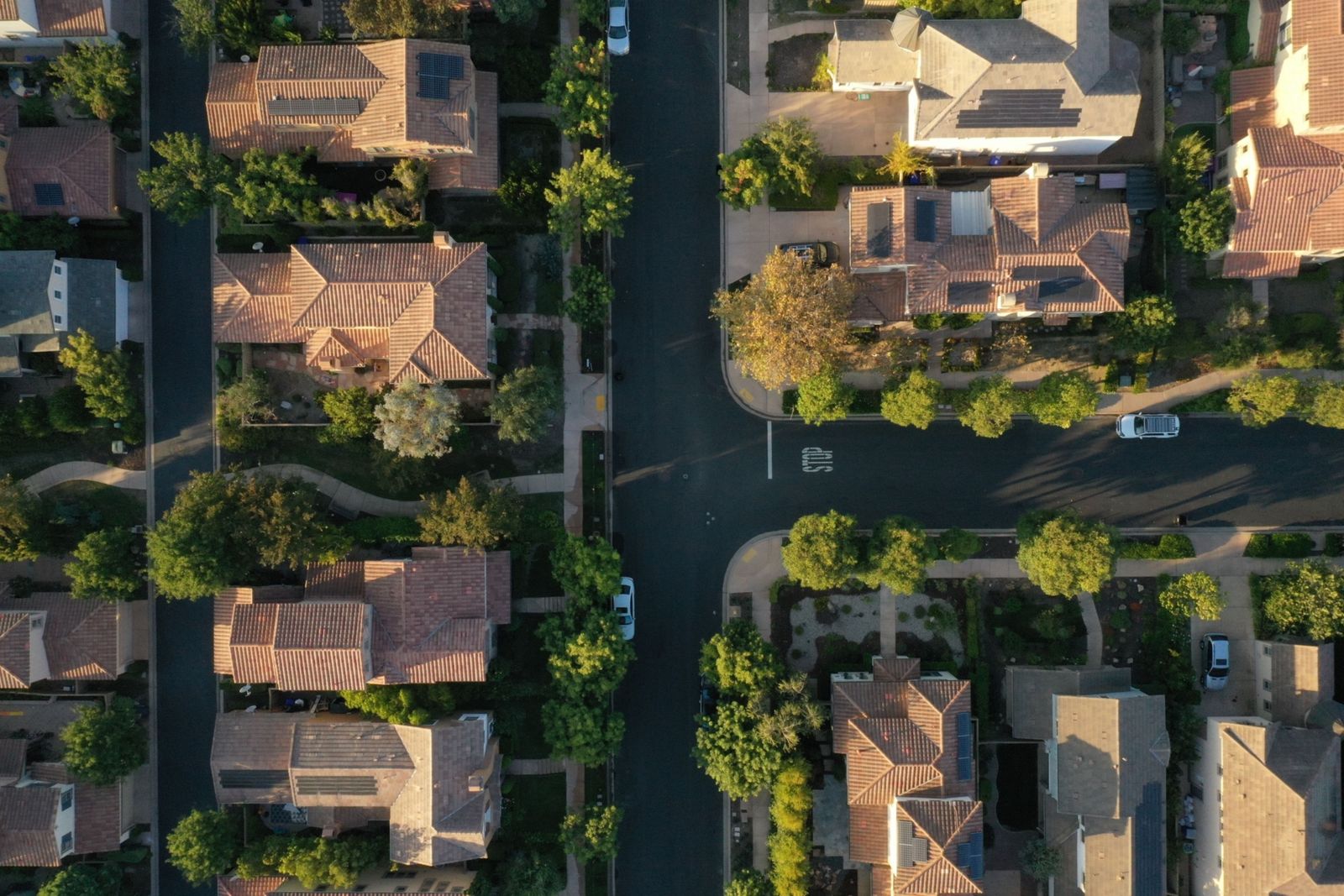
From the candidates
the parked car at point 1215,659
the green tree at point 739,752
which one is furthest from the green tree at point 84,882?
the parked car at point 1215,659

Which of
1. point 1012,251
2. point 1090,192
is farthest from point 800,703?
point 1090,192

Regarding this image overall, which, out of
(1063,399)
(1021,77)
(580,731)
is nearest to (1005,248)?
(1063,399)

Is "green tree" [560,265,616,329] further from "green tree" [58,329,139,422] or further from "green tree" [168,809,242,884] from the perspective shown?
"green tree" [168,809,242,884]

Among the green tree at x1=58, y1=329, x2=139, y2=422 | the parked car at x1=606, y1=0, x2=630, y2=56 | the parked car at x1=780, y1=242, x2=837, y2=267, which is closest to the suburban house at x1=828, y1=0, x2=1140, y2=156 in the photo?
the parked car at x1=780, y1=242, x2=837, y2=267

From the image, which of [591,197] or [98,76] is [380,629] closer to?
[591,197]

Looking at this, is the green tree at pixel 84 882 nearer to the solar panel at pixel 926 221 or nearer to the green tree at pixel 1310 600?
the solar panel at pixel 926 221

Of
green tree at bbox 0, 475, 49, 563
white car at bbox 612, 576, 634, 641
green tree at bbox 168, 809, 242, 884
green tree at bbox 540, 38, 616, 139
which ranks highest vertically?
green tree at bbox 540, 38, 616, 139
